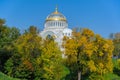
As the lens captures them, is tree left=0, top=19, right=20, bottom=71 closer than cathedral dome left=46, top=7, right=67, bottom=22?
Yes

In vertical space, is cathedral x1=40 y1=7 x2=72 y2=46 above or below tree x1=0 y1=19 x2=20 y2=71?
above

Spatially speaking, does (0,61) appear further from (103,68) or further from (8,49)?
(103,68)

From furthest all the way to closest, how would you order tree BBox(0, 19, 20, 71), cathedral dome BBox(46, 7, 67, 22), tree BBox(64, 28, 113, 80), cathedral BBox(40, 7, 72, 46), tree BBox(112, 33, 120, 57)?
cathedral dome BBox(46, 7, 67, 22) → cathedral BBox(40, 7, 72, 46) → tree BBox(112, 33, 120, 57) → tree BBox(0, 19, 20, 71) → tree BBox(64, 28, 113, 80)

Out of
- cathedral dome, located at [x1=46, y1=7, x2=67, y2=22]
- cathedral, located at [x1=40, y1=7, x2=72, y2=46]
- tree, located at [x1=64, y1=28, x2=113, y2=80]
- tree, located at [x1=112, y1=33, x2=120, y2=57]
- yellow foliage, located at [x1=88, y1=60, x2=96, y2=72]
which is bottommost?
yellow foliage, located at [x1=88, y1=60, x2=96, y2=72]

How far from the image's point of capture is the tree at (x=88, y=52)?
38.7 meters

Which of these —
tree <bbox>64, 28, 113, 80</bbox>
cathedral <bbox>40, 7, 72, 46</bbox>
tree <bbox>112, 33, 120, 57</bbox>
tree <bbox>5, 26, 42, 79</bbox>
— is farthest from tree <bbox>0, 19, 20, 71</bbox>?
cathedral <bbox>40, 7, 72, 46</bbox>

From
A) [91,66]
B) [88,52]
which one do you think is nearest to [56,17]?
[88,52]

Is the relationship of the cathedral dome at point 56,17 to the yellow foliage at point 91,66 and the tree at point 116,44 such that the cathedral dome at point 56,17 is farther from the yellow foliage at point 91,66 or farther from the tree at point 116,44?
the yellow foliage at point 91,66

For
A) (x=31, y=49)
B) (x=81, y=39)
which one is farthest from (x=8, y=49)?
(x=81, y=39)

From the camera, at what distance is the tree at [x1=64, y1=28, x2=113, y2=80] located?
3866 centimetres

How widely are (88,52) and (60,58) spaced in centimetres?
389

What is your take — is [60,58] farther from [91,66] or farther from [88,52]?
[91,66]

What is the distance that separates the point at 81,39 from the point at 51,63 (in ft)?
16.0

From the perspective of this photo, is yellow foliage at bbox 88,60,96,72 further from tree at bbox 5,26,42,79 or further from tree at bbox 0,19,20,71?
tree at bbox 0,19,20,71
